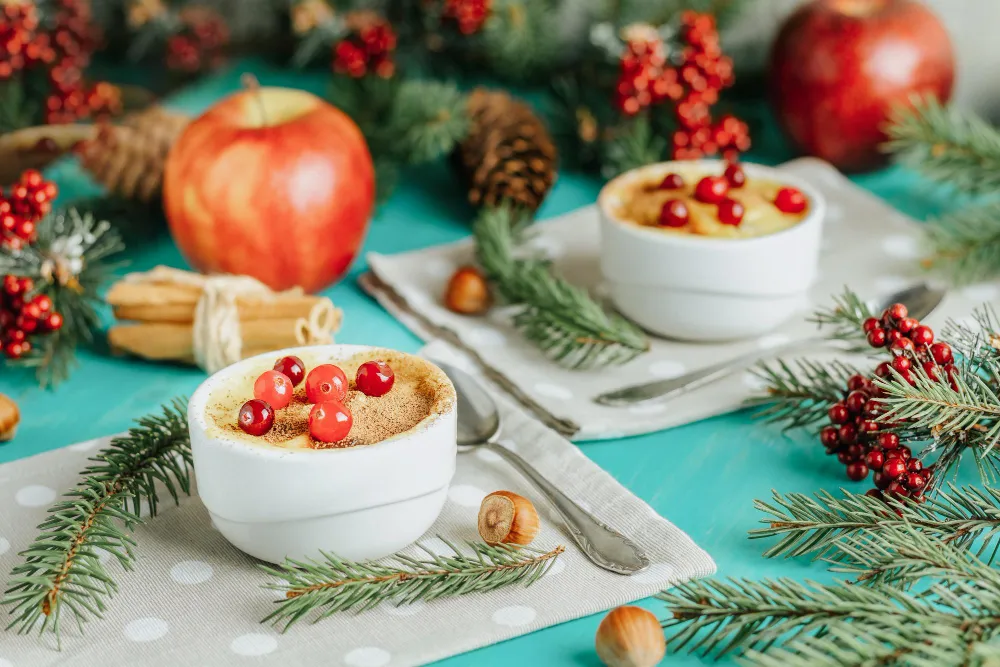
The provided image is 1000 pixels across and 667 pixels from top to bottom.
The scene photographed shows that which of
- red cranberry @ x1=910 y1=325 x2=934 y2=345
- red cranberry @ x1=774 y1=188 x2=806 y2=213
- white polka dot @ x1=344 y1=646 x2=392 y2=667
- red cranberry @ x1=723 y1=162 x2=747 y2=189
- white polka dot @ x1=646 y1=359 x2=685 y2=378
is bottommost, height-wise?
white polka dot @ x1=344 y1=646 x2=392 y2=667

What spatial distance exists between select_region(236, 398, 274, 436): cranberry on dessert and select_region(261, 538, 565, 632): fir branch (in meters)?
0.09

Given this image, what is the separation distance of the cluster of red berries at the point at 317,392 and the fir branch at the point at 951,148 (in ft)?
2.59

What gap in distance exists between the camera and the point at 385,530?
79cm

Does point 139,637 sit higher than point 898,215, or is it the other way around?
point 898,215

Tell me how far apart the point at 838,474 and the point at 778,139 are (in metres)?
0.81

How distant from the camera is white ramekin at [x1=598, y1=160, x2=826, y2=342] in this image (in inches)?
42.3

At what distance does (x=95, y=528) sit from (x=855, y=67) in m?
1.08

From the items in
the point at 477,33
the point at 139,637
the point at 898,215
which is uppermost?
the point at 477,33

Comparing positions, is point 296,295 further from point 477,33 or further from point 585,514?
point 477,33

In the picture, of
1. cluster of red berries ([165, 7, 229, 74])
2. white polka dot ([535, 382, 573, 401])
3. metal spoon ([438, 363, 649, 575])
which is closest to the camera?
metal spoon ([438, 363, 649, 575])

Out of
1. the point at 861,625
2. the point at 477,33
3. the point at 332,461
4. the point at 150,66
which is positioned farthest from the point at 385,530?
the point at 150,66

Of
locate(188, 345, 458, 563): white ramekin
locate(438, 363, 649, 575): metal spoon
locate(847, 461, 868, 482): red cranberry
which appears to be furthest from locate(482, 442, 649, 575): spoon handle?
locate(847, 461, 868, 482): red cranberry

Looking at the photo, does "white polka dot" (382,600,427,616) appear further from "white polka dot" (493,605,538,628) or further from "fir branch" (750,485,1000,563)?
"fir branch" (750,485,1000,563)

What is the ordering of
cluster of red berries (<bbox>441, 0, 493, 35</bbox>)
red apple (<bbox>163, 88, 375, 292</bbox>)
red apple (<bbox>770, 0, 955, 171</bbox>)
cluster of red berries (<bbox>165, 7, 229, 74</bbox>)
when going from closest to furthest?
red apple (<bbox>163, 88, 375, 292</bbox>) → red apple (<bbox>770, 0, 955, 171</bbox>) → cluster of red berries (<bbox>441, 0, 493, 35</bbox>) → cluster of red berries (<bbox>165, 7, 229, 74</bbox>)
